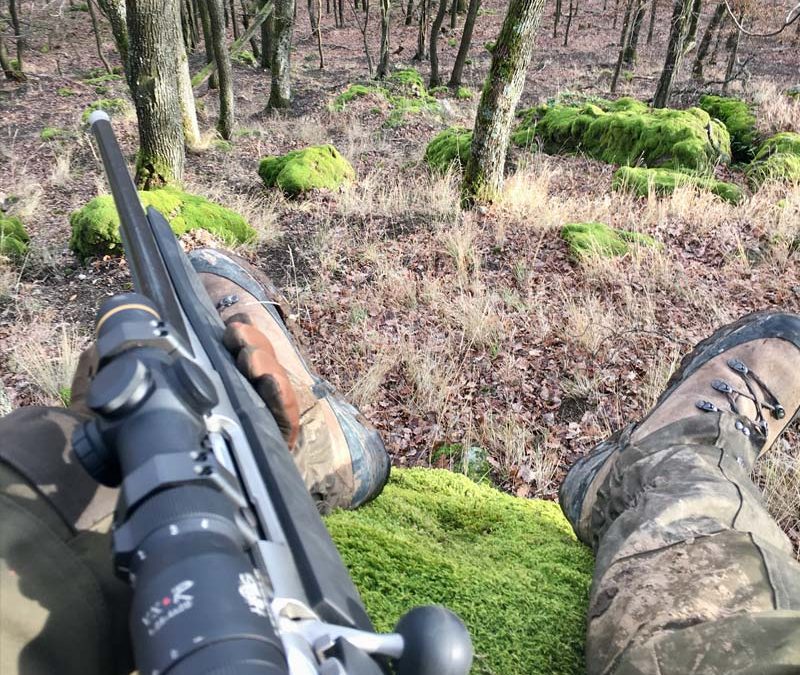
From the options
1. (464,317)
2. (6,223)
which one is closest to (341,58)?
(6,223)

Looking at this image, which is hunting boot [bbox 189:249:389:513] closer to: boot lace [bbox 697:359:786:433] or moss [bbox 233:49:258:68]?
boot lace [bbox 697:359:786:433]

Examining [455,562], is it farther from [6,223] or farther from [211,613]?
[6,223]

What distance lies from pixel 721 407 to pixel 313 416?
5.35 ft

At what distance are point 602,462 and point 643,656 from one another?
1.06 metres

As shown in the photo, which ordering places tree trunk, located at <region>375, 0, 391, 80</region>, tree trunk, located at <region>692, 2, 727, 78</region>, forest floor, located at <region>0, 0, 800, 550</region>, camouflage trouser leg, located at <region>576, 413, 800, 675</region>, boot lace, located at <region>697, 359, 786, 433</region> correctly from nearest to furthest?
camouflage trouser leg, located at <region>576, 413, 800, 675</region>
boot lace, located at <region>697, 359, 786, 433</region>
forest floor, located at <region>0, 0, 800, 550</region>
tree trunk, located at <region>375, 0, 391, 80</region>
tree trunk, located at <region>692, 2, 727, 78</region>

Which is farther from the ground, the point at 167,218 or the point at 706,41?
the point at 706,41

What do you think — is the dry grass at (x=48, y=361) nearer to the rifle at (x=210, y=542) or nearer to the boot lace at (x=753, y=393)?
the rifle at (x=210, y=542)

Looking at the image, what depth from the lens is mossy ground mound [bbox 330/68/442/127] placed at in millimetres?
12969

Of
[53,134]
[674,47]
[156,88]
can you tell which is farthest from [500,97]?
[53,134]

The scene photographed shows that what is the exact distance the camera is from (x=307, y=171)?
22.8 feet

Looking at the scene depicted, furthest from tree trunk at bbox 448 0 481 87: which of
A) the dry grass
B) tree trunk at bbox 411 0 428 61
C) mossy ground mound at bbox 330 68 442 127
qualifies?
the dry grass

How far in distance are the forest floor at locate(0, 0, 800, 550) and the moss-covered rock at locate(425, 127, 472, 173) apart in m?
0.33

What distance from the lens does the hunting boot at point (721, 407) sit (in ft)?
6.95

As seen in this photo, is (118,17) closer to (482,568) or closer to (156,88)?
(156,88)
